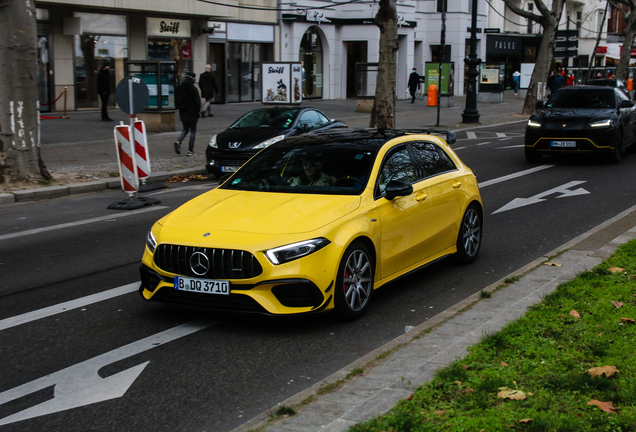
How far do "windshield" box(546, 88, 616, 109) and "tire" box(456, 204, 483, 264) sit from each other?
34.1 feet

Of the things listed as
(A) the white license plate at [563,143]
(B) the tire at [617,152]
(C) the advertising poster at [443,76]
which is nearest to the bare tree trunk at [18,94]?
(A) the white license plate at [563,143]

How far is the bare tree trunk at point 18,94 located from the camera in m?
13.4

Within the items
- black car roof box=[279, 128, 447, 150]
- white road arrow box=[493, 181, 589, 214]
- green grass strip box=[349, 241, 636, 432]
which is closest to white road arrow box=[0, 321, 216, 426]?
green grass strip box=[349, 241, 636, 432]

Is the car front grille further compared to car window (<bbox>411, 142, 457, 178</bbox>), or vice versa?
car window (<bbox>411, 142, 457, 178</bbox>)

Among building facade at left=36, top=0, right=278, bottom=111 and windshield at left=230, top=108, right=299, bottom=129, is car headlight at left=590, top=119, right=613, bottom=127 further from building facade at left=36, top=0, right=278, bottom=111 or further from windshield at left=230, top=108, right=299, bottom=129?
building facade at left=36, top=0, right=278, bottom=111

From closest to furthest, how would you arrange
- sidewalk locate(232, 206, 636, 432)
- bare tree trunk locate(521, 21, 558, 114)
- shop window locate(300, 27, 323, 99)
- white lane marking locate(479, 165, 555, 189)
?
sidewalk locate(232, 206, 636, 432), white lane marking locate(479, 165, 555, 189), bare tree trunk locate(521, 21, 558, 114), shop window locate(300, 27, 323, 99)

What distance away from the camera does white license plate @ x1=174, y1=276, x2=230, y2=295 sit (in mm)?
5758

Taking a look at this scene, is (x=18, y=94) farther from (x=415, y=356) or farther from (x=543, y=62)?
(x=543, y=62)

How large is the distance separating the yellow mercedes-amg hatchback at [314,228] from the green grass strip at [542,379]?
1330 millimetres

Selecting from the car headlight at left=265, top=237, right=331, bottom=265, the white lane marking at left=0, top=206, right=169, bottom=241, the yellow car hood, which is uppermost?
the yellow car hood

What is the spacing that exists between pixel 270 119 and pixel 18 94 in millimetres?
5245

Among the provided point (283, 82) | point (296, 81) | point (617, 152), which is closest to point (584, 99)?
point (617, 152)

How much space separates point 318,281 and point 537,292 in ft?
6.55

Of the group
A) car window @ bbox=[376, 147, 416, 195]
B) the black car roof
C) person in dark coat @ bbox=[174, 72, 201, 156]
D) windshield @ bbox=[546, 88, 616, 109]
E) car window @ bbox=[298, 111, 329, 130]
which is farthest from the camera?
person in dark coat @ bbox=[174, 72, 201, 156]
